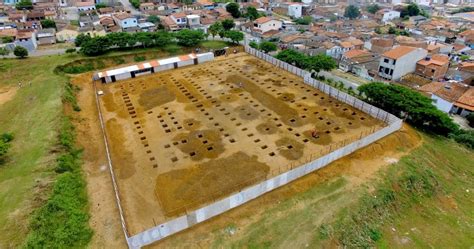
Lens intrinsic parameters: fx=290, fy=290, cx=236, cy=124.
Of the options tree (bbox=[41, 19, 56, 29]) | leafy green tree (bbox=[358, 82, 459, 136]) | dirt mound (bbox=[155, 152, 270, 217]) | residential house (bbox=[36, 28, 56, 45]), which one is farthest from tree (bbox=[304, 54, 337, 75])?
tree (bbox=[41, 19, 56, 29])

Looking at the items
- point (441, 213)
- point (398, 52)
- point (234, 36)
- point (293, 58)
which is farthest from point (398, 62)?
point (441, 213)

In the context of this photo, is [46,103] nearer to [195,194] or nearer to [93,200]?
[93,200]

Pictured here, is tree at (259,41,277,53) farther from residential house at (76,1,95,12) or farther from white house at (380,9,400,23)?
white house at (380,9,400,23)

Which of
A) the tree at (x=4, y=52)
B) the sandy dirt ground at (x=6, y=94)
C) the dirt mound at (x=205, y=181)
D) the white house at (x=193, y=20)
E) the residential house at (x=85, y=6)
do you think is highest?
the residential house at (x=85, y=6)

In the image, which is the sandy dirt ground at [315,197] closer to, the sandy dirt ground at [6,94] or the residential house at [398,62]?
the residential house at [398,62]

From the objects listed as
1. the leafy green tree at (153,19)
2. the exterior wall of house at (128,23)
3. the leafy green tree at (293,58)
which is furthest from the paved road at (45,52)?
the leafy green tree at (293,58)
